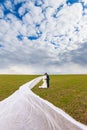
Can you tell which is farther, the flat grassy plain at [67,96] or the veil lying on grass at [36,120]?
the flat grassy plain at [67,96]

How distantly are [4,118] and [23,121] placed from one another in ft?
2.65

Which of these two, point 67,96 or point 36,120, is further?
point 67,96

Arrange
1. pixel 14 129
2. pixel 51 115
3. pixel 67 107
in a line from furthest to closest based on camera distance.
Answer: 1. pixel 67 107
2. pixel 51 115
3. pixel 14 129

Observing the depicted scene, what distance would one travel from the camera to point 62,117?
796 centimetres

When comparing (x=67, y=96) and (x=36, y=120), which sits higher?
(x=67, y=96)

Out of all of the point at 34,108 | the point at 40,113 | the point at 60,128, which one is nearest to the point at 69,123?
the point at 60,128

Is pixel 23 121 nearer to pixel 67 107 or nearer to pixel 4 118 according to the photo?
pixel 4 118

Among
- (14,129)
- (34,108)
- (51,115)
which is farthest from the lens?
(34,108)

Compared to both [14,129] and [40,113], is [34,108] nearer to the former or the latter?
[40,113]

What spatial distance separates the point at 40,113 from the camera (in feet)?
29.1

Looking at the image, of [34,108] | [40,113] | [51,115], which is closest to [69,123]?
[51,115]

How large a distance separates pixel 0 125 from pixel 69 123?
6.80 feet

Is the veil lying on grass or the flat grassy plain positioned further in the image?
the flat grassy plain

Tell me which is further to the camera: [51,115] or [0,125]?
[51,115]
